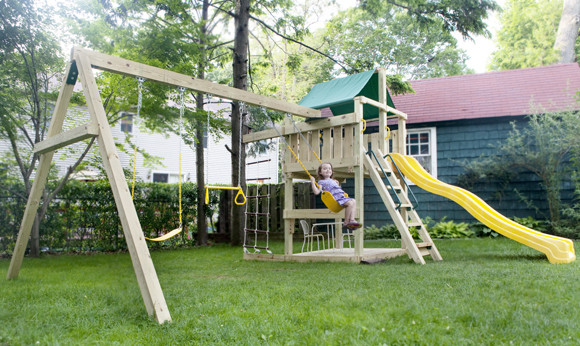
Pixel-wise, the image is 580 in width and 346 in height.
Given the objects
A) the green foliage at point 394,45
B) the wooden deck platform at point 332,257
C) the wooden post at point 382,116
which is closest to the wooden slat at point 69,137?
the wooden deck platform at point 332,257

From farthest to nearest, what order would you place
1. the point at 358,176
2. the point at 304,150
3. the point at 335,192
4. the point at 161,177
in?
the point at 161,177 < the point at 304,150 < the point at 358,176 < the point at 335,192

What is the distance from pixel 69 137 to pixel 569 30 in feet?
72.0

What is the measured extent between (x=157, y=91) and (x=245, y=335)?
7.40 meters

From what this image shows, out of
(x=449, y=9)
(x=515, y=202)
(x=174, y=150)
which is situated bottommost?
(x=515, y=202)

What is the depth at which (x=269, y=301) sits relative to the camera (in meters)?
4.42

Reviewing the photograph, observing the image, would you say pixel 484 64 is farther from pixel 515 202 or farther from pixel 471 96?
pixel 515 202

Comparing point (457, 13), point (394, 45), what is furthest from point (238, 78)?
point (394, 45)

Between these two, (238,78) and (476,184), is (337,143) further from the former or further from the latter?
(476,184)

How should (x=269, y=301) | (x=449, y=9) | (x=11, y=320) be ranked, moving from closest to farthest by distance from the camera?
(x=11, y=320) < (x=269, y=301) < (x=449, y=9)

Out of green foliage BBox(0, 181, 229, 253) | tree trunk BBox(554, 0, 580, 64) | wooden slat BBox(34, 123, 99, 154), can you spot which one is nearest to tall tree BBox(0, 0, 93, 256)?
green foliage BBox(0, 181, 229, 253)

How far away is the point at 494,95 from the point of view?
1383 cm

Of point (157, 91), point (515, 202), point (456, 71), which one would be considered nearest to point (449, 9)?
point (515, 202)

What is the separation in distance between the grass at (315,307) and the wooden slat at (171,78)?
2.54 meters

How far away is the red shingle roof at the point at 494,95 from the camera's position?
12.9 m
